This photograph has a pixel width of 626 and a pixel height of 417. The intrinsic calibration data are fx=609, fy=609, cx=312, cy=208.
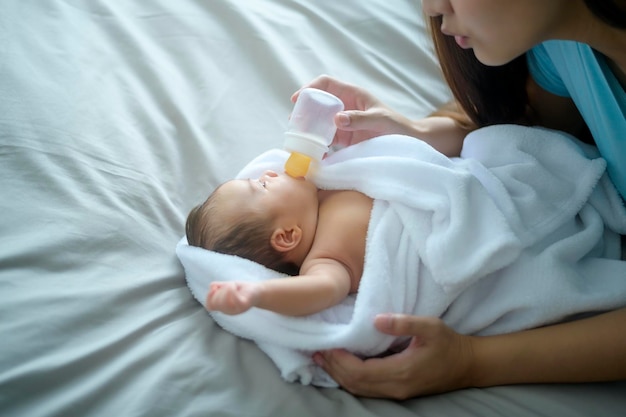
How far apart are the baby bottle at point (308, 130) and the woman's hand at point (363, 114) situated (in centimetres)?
7

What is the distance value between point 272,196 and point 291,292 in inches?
7.9

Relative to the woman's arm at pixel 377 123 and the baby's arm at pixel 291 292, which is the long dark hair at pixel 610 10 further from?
the baby's arm at pixel 291 292

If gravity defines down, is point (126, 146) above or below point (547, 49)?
below

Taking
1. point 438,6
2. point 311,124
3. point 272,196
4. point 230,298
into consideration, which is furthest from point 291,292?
point 438,6

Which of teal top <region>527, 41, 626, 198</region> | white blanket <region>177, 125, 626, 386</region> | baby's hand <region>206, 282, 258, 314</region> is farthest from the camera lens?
teal top <region>527, 41, 626, 198</region>

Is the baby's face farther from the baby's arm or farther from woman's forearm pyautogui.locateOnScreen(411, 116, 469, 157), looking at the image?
woman's forearm pyautogui.locateOnScreen(411, 116, 469, 157)

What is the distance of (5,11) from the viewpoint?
3.91ft

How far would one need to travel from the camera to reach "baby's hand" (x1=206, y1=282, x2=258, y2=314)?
72 centimetres

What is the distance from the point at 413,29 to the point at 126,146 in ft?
2.56

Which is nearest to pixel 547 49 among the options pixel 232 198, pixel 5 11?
pixel 232 198

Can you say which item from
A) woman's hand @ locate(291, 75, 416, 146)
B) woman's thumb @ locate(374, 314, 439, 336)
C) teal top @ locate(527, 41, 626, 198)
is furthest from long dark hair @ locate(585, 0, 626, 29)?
woman's thumb @ locate(374, 314, 439, 336)

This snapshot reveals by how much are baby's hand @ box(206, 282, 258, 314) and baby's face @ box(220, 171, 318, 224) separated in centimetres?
20

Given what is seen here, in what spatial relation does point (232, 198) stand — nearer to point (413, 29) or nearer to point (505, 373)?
point (505, 373)

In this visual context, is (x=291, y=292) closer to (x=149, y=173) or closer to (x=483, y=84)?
(x=149, y=173)
